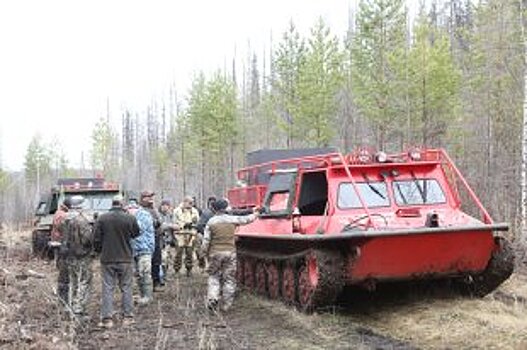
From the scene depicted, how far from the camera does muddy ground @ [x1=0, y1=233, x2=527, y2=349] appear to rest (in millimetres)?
8430

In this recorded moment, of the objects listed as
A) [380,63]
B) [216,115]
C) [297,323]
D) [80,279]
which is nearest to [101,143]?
[216,115]

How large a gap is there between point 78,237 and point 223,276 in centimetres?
234

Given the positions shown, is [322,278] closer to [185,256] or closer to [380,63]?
[185,256]

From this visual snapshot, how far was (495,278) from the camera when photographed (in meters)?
10.6

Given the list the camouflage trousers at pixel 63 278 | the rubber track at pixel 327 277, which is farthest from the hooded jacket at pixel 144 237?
the rubber track at pixel 327 277

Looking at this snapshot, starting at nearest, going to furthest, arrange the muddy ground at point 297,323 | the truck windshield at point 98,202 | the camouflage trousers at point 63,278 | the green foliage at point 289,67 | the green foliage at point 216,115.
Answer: the muddy ground at point 297,323 → the camouflage trousers at point 63,278 → the truck windshield at point 98,202 → the green foliage at point 289,67 → the green foliage at point 216,115

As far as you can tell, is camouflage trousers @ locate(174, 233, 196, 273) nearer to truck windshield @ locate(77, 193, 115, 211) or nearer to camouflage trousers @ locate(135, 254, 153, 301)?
camouflage trousers @ locate(135, 254, 153, 301)

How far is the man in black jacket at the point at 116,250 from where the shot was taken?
1028 centimetres

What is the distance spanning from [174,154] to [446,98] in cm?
3044

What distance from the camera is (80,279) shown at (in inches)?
412

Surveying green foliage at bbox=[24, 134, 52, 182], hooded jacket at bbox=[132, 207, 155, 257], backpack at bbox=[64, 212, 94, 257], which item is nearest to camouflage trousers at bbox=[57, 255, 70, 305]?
backpack at bbox=[64, 212, 94, 257]

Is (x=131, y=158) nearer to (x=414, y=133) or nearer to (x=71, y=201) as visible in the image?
(x=414, y=133)

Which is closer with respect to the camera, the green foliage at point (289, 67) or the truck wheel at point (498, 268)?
the truck wheel at point (498, 268)

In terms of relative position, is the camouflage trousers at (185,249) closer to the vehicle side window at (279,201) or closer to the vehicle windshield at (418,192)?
the vehicle side window at (279,201)
